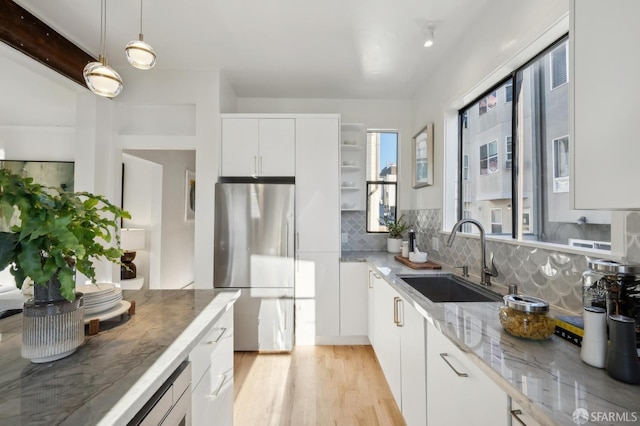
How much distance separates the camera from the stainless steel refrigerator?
8.55 feet

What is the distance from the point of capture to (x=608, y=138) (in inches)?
27.5

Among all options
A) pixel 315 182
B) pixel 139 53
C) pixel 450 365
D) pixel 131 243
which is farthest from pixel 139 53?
pixel 131 243

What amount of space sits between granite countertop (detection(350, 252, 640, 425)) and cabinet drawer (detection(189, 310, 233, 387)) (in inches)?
36.5

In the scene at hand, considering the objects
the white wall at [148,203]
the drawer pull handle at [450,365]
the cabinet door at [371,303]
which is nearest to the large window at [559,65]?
the drawer pull handle at [450,365]

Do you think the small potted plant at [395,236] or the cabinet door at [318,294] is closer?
the cabinet door at [318,294]

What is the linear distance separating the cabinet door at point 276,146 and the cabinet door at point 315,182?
0.07 m

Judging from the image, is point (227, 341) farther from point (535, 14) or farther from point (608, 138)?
point (535, 14)

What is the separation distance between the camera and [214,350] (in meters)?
1.17

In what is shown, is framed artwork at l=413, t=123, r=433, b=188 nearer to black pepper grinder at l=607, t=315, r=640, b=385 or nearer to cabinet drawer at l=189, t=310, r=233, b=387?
black pepper grinder at l=607, t=315, r=640, b=385

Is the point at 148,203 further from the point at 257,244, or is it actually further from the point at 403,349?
the point at 403,349

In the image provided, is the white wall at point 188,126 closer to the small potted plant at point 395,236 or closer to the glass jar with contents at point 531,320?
the small potted plant at point 395,236

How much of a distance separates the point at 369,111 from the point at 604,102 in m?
2.88

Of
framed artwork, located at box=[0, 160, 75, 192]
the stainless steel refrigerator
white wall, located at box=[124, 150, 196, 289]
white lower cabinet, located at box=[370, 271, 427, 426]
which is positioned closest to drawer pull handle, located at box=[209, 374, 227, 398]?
white lower cabinet, located at box=[370, 271, 427, 426]

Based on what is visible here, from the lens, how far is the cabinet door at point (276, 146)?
2768 mm
